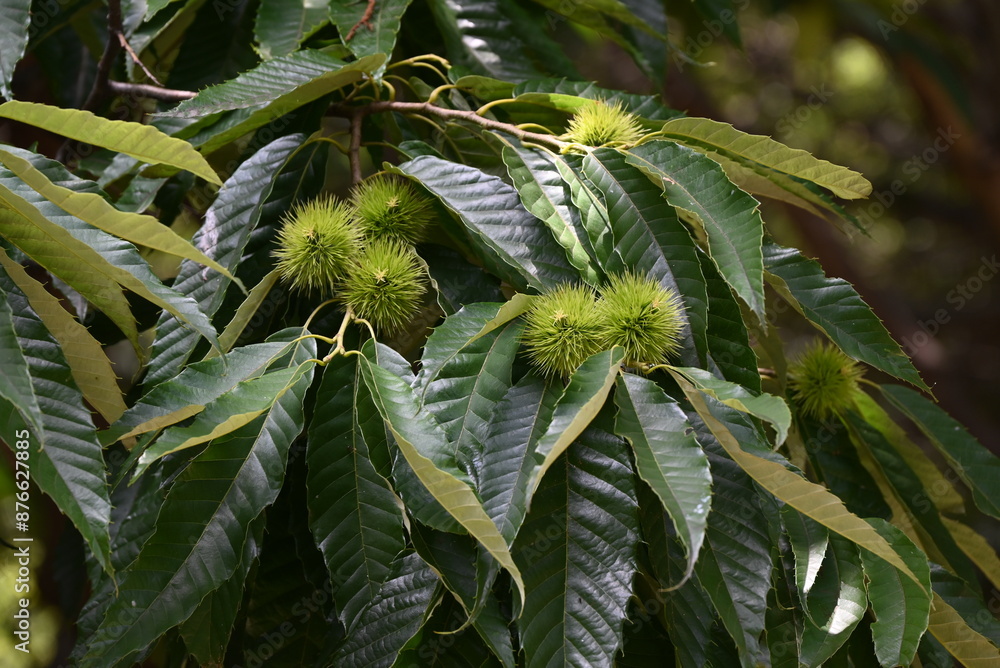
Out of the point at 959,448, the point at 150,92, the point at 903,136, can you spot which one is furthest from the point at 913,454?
the point at 903,136

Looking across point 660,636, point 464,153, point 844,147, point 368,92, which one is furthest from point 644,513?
point 844,147

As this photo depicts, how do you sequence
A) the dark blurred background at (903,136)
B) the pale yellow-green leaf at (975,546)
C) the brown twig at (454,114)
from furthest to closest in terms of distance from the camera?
the dark blurred background at (903,136) < the pale yellow-green leaf at (975,546) < the brown twig at (454,114)

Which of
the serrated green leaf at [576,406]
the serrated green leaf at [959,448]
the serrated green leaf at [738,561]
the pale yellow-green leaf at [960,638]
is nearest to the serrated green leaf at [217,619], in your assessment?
the serrated green leaf at [576,406]

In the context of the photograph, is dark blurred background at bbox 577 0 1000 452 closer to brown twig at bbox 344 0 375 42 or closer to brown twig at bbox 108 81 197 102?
brown twig at bbox 344 0 375 42

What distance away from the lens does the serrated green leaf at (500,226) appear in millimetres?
721

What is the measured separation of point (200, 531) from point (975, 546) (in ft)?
2.86

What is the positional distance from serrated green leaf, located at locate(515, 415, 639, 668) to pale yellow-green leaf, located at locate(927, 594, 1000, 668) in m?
0.34

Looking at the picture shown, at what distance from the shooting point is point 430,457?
576mm

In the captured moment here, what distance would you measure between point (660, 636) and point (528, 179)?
1.43ft

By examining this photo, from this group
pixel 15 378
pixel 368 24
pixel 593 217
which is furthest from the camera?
pixel 368 24

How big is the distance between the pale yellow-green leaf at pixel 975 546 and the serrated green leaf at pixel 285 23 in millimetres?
988

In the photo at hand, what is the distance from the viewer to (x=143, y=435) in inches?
26.2

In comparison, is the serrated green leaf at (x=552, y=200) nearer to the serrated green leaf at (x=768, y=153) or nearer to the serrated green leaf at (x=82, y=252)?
the serrated green leaf at (x=768, y=153)

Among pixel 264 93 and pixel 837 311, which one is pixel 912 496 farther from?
pixel 264 93
